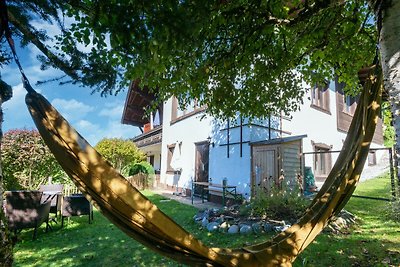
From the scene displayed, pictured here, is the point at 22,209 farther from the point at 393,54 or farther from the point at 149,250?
the point at 393,54

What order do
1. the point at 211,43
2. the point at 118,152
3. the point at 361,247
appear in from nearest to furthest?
the point at 211,43 < the point at 361,247 < the point at 118,152

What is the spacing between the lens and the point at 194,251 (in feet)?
6.12

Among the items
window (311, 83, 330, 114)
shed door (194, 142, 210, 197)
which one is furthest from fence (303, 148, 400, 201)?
shed door (194, 142, 210, 197)

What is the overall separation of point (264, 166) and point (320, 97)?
16.7 feet

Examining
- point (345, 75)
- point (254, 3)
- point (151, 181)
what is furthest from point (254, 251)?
point (151, 181)

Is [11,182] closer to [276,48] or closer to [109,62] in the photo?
[109,62]

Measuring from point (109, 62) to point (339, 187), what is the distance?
7.45 feet

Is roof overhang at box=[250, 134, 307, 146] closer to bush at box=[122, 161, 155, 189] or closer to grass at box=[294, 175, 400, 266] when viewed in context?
grass at box=[294, 175, 400, 266]

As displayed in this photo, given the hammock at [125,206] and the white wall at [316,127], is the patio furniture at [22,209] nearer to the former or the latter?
the hammock at [125,206]

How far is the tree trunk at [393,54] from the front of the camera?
6.42 ft

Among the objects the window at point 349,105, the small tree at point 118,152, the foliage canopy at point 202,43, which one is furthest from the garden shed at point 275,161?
the small tree at point 118,152

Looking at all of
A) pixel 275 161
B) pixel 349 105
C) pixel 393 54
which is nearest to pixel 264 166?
pixel 275 161

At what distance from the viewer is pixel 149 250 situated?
3.96 meters

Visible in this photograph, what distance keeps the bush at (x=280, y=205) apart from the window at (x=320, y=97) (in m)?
5.55
